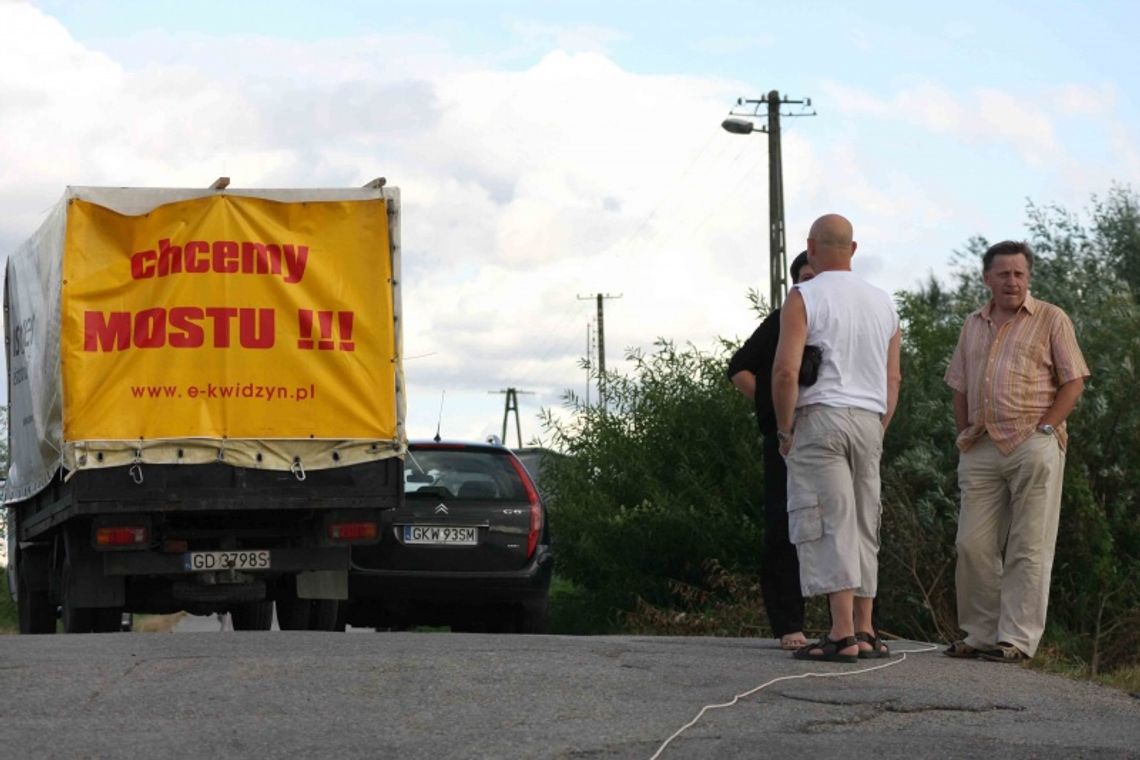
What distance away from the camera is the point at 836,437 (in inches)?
334

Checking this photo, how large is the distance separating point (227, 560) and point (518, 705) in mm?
5720

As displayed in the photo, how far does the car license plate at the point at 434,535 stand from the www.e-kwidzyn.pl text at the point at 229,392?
1.70 m

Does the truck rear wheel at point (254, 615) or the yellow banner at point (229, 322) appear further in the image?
the truck rear wheel at point (254, 615)

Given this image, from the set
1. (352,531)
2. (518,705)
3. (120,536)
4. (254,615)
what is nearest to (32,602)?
(254,615)

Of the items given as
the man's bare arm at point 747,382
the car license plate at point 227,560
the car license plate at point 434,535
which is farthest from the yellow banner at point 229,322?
the man's bare arm at point 747,382

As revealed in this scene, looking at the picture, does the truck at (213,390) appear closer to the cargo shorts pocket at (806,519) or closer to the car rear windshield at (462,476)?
the car rear windshield at (462,476)

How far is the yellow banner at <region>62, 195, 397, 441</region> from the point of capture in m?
11.7

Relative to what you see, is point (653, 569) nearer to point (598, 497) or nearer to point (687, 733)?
point (598, 497)

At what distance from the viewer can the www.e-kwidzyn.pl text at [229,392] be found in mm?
11820

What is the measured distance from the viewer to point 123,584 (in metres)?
12.3

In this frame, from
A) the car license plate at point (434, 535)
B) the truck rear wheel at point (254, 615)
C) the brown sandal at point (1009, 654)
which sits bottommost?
the truck rear wheel at point (254, 615)

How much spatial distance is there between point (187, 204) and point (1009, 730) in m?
6.86

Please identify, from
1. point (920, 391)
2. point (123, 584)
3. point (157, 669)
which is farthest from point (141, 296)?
point (920, 391)

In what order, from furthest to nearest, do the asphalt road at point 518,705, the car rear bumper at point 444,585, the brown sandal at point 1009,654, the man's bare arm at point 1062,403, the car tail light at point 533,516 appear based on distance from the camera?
the car tail light at point 533,516, the car rear bumper at point 444,585, the man's bare arm at point 1062,403, the brown sandal at point 1009,654, the asphalt road at point 518,705
